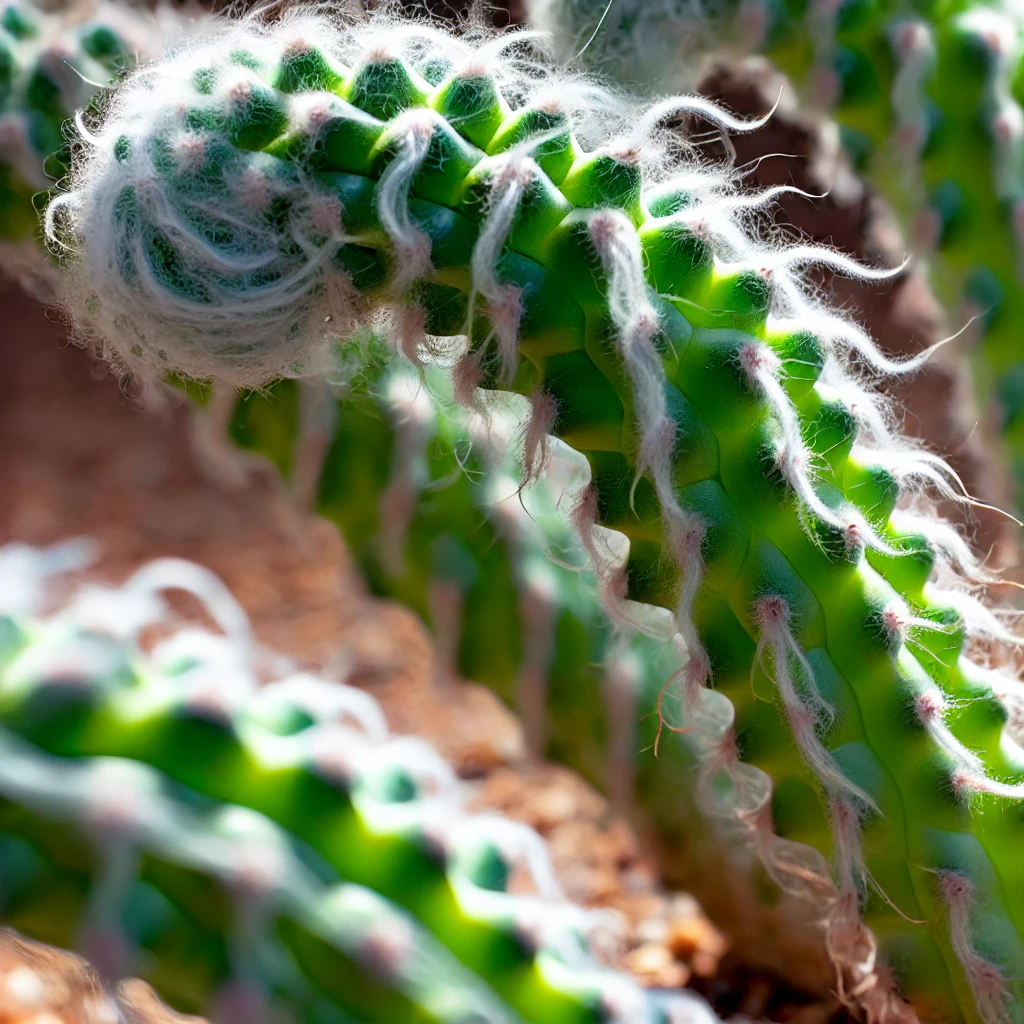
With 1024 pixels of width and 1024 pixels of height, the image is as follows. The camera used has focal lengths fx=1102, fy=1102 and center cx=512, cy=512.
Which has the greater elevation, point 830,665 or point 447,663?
point 830,665

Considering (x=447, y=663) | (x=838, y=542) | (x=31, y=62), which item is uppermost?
(x=838, y=542)

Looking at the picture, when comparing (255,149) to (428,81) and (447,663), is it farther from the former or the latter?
(447,663)

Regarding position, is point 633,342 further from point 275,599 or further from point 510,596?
point 275,599

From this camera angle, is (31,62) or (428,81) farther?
(31,62)

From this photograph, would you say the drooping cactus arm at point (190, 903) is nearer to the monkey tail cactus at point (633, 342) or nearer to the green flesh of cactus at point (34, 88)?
the monkey tail cactus at point (633, 342)

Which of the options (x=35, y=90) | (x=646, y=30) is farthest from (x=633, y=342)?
(x=35, y=90)

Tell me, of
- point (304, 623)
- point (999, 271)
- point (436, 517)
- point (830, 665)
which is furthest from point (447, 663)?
point (304, 623)

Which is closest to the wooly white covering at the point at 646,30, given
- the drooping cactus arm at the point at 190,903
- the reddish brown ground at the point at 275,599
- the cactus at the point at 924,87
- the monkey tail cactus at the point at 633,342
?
the cactus at the point at 924,87

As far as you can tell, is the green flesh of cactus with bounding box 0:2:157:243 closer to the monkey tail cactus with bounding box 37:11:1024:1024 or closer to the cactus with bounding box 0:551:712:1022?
the monkey tail cactus with bounding box 37:11:1024:1024
